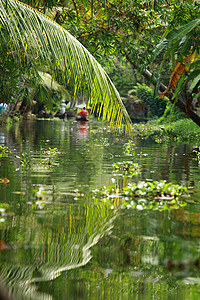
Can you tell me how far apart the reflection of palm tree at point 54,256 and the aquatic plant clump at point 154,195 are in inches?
32.0

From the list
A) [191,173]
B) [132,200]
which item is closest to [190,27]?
[191,173]

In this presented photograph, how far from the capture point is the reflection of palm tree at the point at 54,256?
2734 mm

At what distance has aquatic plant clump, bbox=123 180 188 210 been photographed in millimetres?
5137

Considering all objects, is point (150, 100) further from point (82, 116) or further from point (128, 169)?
point (128, 169)

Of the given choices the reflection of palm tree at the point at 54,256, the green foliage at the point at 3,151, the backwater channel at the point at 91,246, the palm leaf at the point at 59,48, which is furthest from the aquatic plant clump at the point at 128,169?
the reflection of palm tree at the point at 54,256

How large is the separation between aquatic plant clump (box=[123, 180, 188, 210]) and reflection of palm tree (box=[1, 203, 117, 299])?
0.81 metres

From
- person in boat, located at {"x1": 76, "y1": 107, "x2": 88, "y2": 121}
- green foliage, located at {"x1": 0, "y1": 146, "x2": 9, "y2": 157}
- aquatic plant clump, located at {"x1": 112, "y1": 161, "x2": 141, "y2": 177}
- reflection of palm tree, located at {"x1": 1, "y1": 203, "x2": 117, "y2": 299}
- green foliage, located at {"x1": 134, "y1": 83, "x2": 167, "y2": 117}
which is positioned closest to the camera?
reflection of palm tree, located at {"x1": 1, "y1": 203, "x2": 117, "y2": 299}

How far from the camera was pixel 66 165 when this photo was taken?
8734 mm

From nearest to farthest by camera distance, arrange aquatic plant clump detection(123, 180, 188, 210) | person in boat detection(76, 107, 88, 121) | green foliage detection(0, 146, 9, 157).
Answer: aquatic plant clump detection(123, 180, 188, 210) < green foliage detection(0, 146, 9, 157) < person in boat detection(76, 107, 88, 121)

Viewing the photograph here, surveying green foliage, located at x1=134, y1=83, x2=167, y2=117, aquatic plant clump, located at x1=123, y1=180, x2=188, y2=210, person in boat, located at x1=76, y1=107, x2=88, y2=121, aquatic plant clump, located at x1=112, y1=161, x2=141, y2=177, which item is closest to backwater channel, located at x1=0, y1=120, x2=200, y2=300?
aquatic plant clump, located at x1=123, y1=180, x2=188, y2=210

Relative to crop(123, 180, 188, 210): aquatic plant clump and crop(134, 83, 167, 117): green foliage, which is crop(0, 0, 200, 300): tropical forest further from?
crop(134, 83, 167, 117): green foliage

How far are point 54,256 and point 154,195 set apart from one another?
7.96ft

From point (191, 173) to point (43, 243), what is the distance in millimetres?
4945

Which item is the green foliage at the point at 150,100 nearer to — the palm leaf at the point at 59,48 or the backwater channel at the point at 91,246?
the palm leaf at the point at 59,48
